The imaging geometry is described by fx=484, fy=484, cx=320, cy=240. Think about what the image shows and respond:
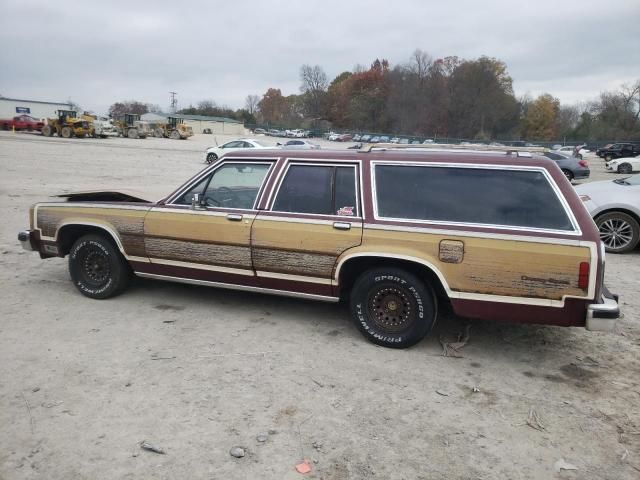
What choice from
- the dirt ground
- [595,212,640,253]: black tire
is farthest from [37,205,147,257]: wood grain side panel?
[595,212,640,253]: black tire

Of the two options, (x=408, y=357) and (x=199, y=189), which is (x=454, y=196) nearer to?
(x=408, y=357)

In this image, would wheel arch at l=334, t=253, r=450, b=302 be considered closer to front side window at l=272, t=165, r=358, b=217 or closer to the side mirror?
front side window at l=272, t=165, r=358, b=217

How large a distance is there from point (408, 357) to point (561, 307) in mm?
1249

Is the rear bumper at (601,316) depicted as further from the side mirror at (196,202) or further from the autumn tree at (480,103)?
the autumn tree at (480,103)

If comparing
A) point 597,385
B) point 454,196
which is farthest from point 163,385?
point 597,385

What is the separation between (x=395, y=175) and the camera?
4.27 meters

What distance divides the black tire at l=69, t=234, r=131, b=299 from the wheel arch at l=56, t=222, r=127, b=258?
56mm

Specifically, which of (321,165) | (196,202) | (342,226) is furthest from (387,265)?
(196,202)

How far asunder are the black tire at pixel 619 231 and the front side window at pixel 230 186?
20.4ft

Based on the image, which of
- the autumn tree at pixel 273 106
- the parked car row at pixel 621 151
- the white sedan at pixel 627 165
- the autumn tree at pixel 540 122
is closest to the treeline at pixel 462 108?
the autumn tree at pixel 540 122

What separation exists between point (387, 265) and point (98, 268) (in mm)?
3207

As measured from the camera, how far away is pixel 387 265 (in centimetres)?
420

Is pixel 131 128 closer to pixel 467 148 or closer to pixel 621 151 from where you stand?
pixel 621 151

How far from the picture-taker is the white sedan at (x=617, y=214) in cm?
792
